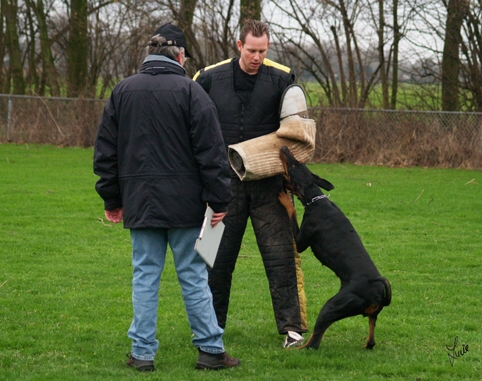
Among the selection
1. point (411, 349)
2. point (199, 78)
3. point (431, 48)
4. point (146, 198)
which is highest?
point (431, 48)

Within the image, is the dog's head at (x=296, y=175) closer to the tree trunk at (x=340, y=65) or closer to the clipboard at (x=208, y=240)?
the clipboard at (x=208, y=240)

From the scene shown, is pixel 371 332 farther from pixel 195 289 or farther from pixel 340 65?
pixel 340 65

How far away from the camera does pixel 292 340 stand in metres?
4.47

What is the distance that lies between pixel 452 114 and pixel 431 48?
2.85 m

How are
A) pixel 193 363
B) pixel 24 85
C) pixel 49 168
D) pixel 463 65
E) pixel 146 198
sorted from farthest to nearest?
pixel 24 85
pixel 463 65
pixel 49 168
pixel 193 363
pixel 146 198

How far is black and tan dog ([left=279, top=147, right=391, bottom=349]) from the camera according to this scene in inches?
164

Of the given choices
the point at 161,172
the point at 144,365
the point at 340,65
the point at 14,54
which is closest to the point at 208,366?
the point at 144,365

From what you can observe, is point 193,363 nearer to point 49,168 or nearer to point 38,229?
point 38,229

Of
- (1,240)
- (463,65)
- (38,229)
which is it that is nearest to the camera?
(1,240)

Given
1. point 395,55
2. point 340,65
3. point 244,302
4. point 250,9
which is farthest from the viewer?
point 340,65

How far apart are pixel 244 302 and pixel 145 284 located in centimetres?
184

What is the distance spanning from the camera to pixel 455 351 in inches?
169

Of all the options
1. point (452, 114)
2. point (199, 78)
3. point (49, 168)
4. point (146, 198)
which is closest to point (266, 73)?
point (199, 78)

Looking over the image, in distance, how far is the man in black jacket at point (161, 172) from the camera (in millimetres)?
3711
